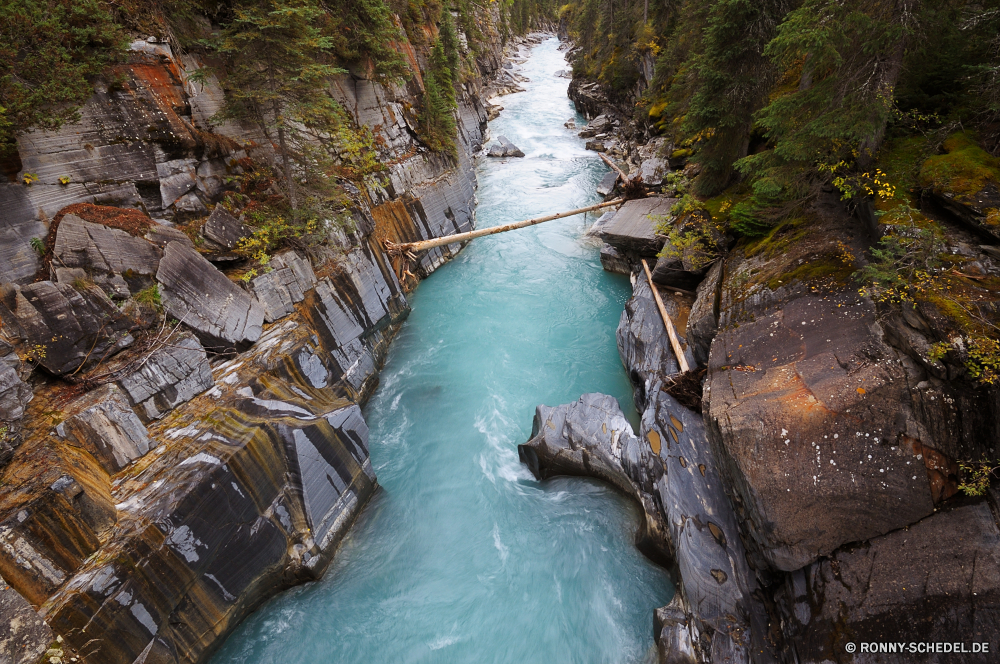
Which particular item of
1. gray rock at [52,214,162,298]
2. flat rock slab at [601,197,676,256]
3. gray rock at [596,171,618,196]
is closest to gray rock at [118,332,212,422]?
gray rock at [52,214,162,298]

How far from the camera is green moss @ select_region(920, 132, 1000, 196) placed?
6457 millimetres

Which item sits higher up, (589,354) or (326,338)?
(326,338)

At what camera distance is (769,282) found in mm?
8375

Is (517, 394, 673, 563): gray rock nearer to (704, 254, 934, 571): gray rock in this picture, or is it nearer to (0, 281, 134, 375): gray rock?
(704, 254, 934, 571): gray rock

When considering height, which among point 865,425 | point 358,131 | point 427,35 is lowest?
point 865,425

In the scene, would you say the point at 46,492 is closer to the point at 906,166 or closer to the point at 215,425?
the point at 215,425

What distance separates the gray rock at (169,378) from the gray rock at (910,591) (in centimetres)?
1133

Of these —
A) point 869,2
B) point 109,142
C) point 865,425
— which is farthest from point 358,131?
point 865,425

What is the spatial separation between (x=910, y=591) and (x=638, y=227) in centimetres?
1226

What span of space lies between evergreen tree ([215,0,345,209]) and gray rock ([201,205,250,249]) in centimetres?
210

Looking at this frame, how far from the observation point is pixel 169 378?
771 cm

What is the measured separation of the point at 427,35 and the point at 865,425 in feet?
84.0

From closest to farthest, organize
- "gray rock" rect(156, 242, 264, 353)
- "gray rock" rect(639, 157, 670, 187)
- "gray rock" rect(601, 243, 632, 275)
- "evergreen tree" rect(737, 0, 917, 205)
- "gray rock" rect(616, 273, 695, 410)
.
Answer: "evergreen tree" rect(737, 0, 917, 205) → "gray rock" rect(156, 242, 264, 353) → "gray rock" rect(616, 273, 695, 410) → "gray rock" rect(601, 243, 632, 275) → "gray rock" rect(639, 157, 670, 187)


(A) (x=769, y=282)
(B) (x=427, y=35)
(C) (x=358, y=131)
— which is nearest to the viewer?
(A) (x=769, y=282)
